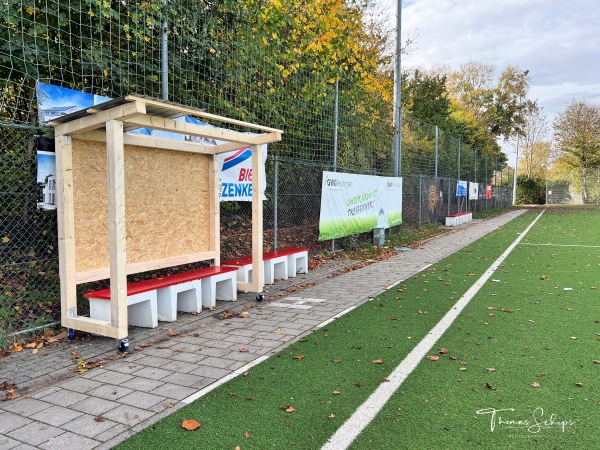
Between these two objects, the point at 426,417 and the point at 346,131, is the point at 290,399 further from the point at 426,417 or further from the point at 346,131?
the point at 346,131

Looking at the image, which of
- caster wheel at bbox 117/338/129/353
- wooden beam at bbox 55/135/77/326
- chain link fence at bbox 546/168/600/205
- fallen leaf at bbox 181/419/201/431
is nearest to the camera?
fallen leaf at bbox 181/419/201/431

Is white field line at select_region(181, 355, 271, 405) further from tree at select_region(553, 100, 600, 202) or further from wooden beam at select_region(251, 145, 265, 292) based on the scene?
tree at select_region(553, 100, 600, 202)

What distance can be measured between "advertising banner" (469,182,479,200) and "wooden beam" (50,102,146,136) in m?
26.1

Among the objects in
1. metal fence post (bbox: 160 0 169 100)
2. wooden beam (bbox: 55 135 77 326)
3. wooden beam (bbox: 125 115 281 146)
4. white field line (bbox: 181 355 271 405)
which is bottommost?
white field line (bbox: 181 355 271 405)

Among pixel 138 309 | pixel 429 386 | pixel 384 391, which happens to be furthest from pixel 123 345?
pixel 429 386

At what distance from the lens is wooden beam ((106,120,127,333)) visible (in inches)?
169

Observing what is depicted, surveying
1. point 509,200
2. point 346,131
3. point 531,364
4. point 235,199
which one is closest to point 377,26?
point 346,131

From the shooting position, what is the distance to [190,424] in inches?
118

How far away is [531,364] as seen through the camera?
399 cm

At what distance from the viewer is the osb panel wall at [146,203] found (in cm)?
503

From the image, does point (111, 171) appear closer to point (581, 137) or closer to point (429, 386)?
point (429, 386)

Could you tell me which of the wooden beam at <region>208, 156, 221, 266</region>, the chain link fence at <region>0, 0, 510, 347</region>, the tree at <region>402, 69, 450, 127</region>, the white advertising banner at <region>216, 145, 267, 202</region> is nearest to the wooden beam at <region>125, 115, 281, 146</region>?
the wooden beam at <region>208, 156, 221, 266</region>

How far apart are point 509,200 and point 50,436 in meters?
51.9

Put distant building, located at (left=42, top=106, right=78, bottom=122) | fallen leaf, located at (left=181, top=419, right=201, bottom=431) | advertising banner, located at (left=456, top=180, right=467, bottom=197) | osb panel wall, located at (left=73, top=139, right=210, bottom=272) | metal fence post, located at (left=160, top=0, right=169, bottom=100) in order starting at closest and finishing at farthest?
fallen leaf, located at (left=181, top=419, right=201, bottom=431), distant building, located at (left=42, top=106, right=78, bottom=122), osb panel wall, located at (left=73, top=139, right=210, bottom=272), metal fence post, located at (left=160, top=0, right=169, bottom=100), advertising banner, located at (left=456, top=180, right=467, bottom=197)
